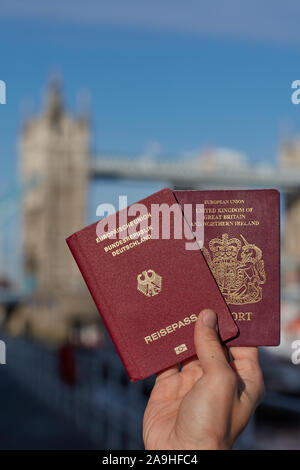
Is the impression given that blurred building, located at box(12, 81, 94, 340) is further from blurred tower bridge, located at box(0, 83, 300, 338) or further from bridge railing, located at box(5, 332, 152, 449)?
bridge railing, located at box(5, 332, 152, 449)

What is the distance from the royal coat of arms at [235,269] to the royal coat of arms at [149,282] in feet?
0.51

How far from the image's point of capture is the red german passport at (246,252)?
5.96 ft

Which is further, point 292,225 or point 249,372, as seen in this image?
point 292,225

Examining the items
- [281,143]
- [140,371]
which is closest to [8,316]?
[281,143]

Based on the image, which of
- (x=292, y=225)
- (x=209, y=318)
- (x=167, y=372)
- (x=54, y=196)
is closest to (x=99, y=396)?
(x=167, y=372)

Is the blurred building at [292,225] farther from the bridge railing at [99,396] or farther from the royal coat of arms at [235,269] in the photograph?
the royal coat of arms at [235,269]

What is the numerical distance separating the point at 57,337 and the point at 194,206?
31.8 metres

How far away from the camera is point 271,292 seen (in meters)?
1.84

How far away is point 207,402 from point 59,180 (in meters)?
38.6

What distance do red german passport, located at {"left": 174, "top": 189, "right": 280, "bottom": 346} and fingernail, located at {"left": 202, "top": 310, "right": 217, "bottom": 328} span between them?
0.12 meters

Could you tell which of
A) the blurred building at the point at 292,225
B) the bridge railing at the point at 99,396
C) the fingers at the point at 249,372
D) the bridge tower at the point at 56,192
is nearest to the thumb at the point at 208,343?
the fingers at the point at 249,372

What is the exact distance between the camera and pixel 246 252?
1.85m

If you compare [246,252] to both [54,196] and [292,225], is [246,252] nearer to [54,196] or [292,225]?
[54,196]

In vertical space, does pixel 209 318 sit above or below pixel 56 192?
below
